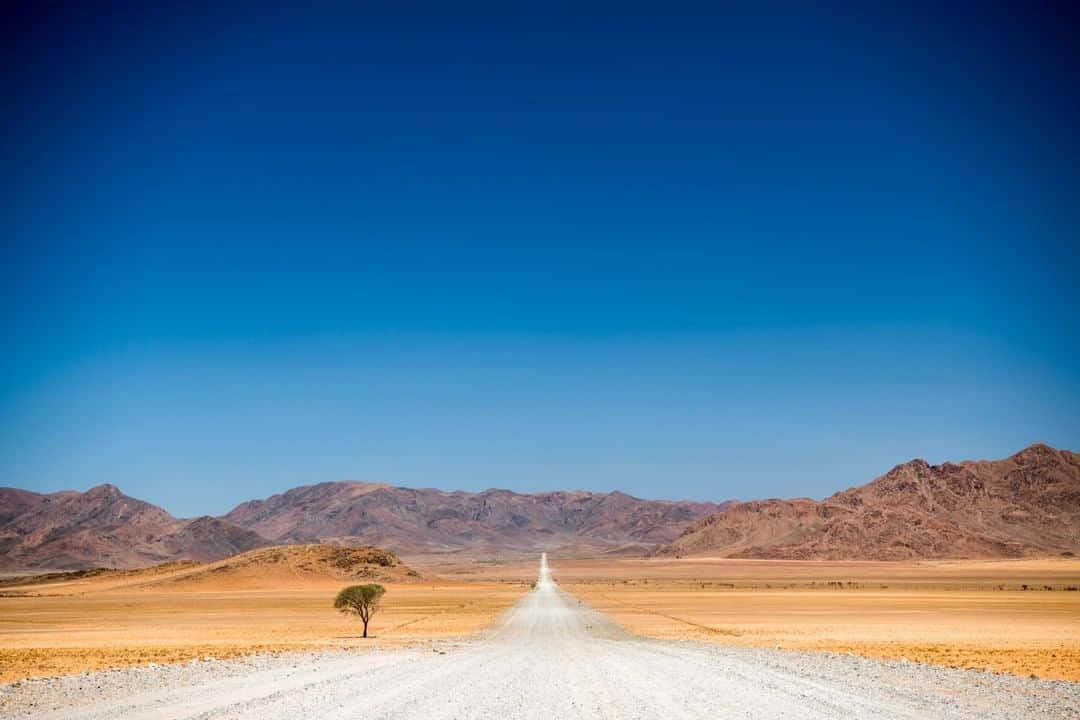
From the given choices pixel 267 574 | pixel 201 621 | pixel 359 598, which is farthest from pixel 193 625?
pixel 267 574

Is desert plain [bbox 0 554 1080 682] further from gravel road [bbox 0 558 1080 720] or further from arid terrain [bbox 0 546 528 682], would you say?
Answer: gravel road [bbox 0 558 1080 720]

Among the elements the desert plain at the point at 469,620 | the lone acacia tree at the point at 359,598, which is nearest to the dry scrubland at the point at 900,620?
the desert plain at the point at 469,620

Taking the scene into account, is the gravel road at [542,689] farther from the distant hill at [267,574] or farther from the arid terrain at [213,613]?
the distant hill at [267,574]

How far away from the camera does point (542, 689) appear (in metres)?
20.9

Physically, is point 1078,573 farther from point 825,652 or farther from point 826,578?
point 825,652

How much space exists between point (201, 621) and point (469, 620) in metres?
21.1

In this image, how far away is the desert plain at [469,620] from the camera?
32.9m

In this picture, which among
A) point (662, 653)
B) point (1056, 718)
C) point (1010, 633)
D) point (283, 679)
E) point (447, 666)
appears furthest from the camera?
point (1010, 633)

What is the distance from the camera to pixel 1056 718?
684 inches

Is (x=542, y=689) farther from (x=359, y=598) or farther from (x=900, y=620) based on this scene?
(x=900, y=620)

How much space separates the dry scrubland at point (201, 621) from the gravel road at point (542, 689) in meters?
6.70

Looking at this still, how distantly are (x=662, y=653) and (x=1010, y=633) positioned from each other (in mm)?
24247

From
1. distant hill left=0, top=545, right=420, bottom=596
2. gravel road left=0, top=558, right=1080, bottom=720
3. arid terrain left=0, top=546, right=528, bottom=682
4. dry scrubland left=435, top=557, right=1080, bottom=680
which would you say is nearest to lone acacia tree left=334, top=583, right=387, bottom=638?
arid terrain left=0, top=546, right=528, bottom=682

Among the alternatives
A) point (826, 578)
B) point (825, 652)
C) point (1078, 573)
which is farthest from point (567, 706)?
point (1078, 573)
